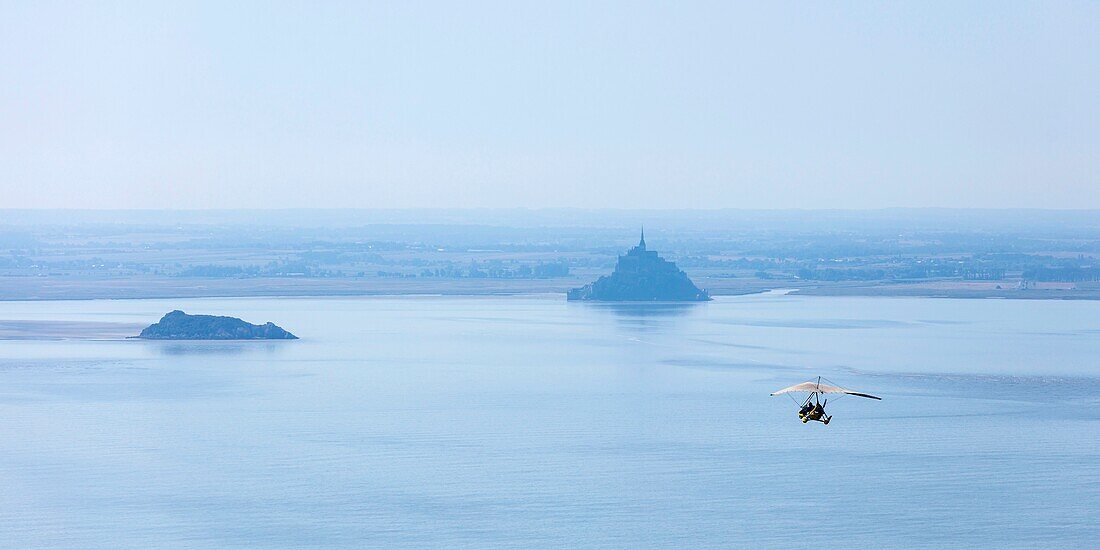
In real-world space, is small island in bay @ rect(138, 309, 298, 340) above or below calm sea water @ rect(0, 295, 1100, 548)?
above

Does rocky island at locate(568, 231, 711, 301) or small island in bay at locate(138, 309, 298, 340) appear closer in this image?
small island in bay at locate(138, 309, 298, 340)

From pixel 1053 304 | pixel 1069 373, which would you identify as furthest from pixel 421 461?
pixel 1053 304

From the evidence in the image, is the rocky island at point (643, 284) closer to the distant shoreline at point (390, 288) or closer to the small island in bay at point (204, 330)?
the distant shoreline at point (390, 288)

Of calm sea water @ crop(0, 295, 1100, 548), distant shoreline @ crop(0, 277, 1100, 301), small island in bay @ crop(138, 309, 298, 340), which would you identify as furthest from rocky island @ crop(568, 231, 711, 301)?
small island in bay @ crop(138, 309, 298, 340)

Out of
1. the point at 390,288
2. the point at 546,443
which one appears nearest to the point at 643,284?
the point at 390,288

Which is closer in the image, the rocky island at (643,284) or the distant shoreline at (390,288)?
the rocky island at (643,284)

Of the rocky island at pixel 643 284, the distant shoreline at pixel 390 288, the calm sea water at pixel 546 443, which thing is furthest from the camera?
the distant shoreline at pixel 390 288

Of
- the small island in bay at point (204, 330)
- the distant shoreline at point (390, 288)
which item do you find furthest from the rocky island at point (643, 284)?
the small island in bay at point (204, 330)

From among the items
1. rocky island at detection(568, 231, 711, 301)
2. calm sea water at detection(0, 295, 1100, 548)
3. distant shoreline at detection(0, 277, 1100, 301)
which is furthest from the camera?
distant shoreline at detection(0, 277, 1100, 301)

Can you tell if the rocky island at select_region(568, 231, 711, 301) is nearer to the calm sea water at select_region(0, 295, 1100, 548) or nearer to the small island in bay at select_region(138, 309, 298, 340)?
the calm sea water at select_region(0, 295, 1100, 548)
